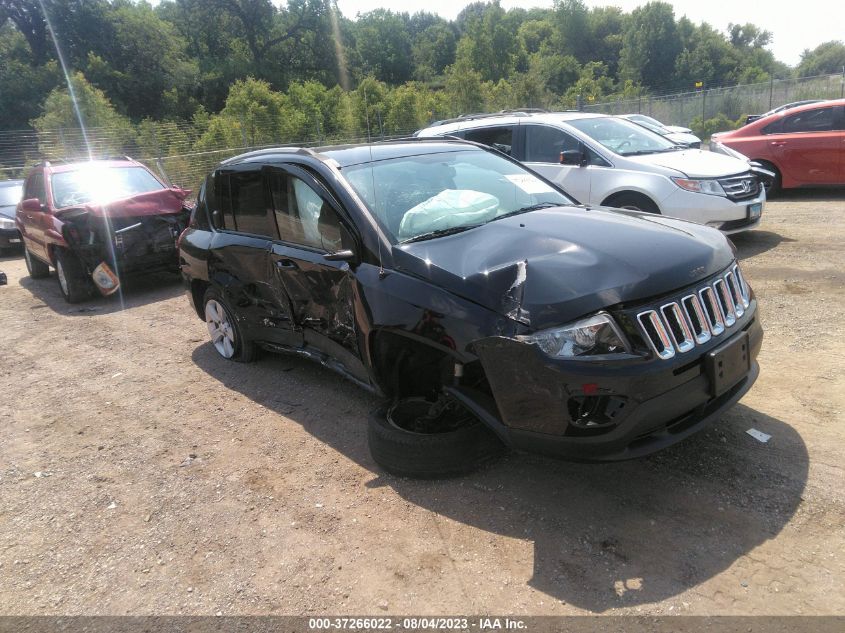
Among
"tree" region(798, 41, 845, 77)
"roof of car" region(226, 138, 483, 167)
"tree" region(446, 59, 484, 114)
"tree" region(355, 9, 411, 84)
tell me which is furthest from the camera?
"tree" region(798, 41, 845, 77)

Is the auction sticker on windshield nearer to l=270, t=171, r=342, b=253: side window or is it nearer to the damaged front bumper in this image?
l=270, t=171, r=342, b=253: side window

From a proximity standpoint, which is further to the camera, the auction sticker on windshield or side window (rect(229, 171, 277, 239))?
side window (rect(229, 171, 277, 239))

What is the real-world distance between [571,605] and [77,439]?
3.59 m

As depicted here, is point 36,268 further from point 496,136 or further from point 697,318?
point 697,318

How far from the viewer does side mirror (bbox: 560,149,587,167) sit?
7504 millimetres

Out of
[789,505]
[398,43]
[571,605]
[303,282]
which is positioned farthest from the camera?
[398,43]

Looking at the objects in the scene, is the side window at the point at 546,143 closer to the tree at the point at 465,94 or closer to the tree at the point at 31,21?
the tree at the point at 465,94

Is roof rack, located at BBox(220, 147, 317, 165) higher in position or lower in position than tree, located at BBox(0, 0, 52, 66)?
lower

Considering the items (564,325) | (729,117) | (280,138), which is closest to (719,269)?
(564,325)

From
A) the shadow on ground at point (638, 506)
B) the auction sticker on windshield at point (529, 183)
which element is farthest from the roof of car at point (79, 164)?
the shadow on ground at point (638, 506)

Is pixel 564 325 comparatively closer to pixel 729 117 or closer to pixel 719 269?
pixel 719 269

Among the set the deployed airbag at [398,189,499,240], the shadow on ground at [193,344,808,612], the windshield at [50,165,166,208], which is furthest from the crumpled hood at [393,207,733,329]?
the windshield at [50,165,166,208]

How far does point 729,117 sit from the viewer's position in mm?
28203

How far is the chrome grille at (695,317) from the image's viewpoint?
8.68 feet
